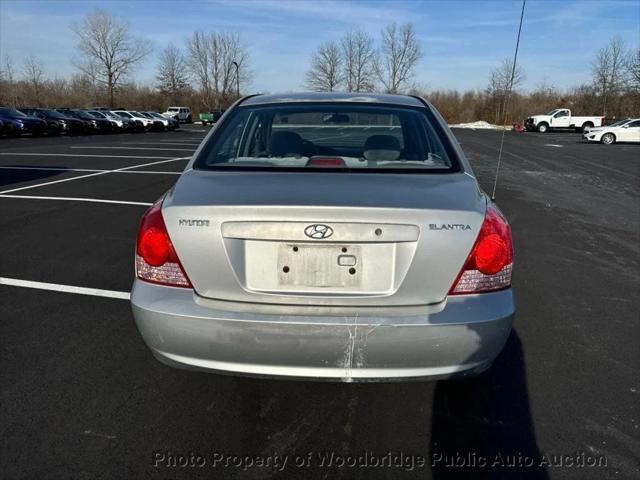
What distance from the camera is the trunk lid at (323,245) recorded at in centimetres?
207

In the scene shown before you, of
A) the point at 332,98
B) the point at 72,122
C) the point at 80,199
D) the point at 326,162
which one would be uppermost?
the point at 332,98

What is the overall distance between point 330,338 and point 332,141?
2.00 metres

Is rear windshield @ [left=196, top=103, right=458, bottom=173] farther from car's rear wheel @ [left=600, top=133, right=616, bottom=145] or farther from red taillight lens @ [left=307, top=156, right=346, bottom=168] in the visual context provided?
car's rear wheel @ [left=600, top=133, right=616, bottom=145]

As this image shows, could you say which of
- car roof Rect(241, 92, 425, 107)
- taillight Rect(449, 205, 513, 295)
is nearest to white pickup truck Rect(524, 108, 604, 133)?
car roof Rect(241, 92, 425, 107)

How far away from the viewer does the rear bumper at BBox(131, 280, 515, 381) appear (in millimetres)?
2074

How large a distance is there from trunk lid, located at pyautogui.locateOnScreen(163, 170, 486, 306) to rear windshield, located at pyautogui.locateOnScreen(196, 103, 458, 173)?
561 millimetres

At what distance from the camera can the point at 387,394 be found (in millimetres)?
2756

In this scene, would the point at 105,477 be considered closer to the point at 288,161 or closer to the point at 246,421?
the point at 246,421

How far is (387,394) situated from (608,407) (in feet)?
3.77

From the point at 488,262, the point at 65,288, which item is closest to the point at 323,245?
the point at 488,262

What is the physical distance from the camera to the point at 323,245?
82.1 inches

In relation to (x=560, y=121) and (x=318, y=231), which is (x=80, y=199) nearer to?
(x=318, y=231)

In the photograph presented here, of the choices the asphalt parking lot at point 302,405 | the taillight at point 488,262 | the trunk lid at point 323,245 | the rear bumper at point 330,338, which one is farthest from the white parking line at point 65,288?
the taillight at point 488,262

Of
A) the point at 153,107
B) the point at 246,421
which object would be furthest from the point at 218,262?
the point at 153,107
